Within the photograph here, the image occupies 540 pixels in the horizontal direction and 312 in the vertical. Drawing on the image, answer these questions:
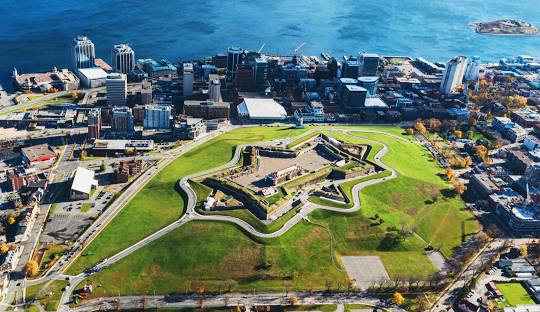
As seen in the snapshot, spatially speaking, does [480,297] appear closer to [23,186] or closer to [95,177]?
[95,177]

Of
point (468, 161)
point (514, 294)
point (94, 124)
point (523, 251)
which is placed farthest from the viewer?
point (468, 161)

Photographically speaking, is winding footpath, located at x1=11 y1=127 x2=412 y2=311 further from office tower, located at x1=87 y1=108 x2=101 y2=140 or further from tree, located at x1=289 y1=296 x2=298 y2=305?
office tower, located at x1=87 y1=108 x2=101 y2=140

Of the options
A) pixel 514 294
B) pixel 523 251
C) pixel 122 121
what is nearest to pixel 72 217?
pixel 122 121

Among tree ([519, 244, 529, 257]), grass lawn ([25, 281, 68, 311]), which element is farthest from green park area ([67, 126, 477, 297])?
tree ([519, 244, 529, 257])

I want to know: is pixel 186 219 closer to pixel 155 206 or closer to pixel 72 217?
pixel 155 206

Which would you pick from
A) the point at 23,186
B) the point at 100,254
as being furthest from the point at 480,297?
the point at 23,186

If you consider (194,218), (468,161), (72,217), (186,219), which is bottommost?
(72,217)

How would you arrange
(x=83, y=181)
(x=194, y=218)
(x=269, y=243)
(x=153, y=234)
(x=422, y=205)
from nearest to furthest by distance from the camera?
1. (x=269, y=243)
2. (x=153, y=234)
3. (x=194, y=218)
4. (x=83, y=181)
5. (x=422, y=205)
